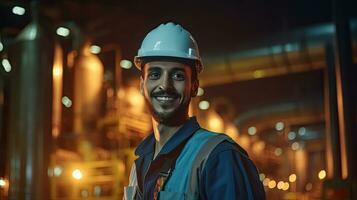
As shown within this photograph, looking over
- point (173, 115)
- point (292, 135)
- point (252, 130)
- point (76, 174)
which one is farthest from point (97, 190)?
point (292, 135)

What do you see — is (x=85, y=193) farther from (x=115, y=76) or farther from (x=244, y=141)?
(x=244, y=141)

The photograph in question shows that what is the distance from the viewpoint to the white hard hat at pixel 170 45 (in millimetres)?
2129

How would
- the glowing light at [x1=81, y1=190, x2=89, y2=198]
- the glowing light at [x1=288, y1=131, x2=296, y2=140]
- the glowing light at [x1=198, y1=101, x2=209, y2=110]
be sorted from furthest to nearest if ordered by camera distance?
Result: 1. the glowing light at [x1=288, y1=131, x2=296, y2=140]
2. the glowing light at [x1=198, y1=101, x2=209, y2=110]
3. the glowing light at [x1=81, y1=190, x2=89, y2=198]

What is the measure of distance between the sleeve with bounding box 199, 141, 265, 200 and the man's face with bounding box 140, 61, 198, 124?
292mm

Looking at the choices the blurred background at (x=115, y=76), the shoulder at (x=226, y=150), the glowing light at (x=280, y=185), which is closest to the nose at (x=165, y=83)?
the shoulder at (x=226, y=150)

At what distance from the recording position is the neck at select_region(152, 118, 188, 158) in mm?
2189

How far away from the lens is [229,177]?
1827 mm

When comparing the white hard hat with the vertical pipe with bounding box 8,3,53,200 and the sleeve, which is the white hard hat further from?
the vertical pipe with bounding box 8,3,53,200

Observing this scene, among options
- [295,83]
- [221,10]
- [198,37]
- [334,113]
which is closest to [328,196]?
[334,113]

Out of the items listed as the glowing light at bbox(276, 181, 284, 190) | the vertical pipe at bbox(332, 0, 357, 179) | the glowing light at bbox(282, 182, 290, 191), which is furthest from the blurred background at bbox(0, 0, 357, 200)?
the glowing light at bbox(282, 182, 290, 191)

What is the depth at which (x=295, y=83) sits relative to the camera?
56.2 ft

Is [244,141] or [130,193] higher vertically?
[130,193]

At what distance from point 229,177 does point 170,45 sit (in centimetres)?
56

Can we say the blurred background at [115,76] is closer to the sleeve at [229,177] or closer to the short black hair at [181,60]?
the short black hair at [181,60]
